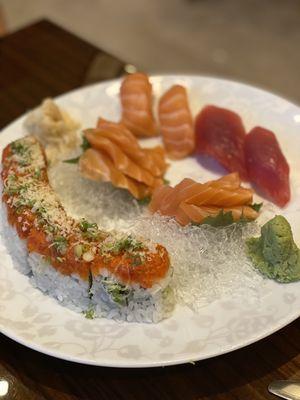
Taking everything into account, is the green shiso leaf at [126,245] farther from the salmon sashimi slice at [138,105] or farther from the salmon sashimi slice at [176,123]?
the salmon sashimi slice at [138,105]

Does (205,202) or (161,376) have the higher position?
(205,202)

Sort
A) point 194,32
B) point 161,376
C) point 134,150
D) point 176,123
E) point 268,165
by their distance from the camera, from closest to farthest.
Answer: point 161,376, point 268,165, point 134,150, point 176,123, point 194,32

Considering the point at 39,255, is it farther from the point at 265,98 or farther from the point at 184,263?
the point at 265,98

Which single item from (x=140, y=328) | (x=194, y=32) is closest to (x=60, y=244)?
(x=140, y=328)

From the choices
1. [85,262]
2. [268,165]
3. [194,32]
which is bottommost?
[194,32]

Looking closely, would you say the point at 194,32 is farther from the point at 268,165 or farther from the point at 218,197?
the point at 218,197

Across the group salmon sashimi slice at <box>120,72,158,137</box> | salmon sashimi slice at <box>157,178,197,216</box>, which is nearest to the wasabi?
salmon sashimi slice at <box>157,178,197,216</box>
